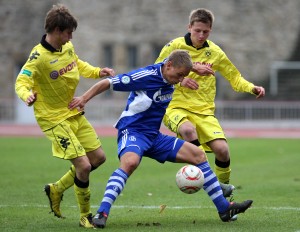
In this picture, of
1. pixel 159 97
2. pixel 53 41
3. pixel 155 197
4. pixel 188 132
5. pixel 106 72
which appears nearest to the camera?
pixel 159 97

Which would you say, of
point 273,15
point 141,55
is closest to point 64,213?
point 141,55

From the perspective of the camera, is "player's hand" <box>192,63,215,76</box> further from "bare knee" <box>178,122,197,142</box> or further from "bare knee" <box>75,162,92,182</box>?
"bare knee" <box>75,162,92,182</box>

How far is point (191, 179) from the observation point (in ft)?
32.8

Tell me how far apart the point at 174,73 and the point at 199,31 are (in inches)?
68.1

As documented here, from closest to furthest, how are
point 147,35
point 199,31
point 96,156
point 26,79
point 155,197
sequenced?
point 26,79, point 96,156, point 199,31, point 155,197, point 147,35

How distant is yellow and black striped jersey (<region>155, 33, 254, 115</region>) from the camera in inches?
460

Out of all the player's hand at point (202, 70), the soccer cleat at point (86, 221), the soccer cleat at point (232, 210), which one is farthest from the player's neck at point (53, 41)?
the soccer cleat at point (232, 210)

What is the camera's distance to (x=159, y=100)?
10117 mm

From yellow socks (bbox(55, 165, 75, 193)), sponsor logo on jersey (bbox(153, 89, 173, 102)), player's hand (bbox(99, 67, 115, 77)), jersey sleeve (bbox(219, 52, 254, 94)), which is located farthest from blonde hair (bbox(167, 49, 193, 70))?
jersey sleeve (bbox(219, 52, 254, 94))

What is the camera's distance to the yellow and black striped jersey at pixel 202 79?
11672mm

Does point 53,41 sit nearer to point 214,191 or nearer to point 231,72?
point 214,191

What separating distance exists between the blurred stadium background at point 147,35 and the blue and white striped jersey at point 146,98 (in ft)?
104

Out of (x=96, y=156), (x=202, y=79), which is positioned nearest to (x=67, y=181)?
(x=96, y=156)

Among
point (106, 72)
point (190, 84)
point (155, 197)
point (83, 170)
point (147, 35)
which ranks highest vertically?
point (106, 72)
